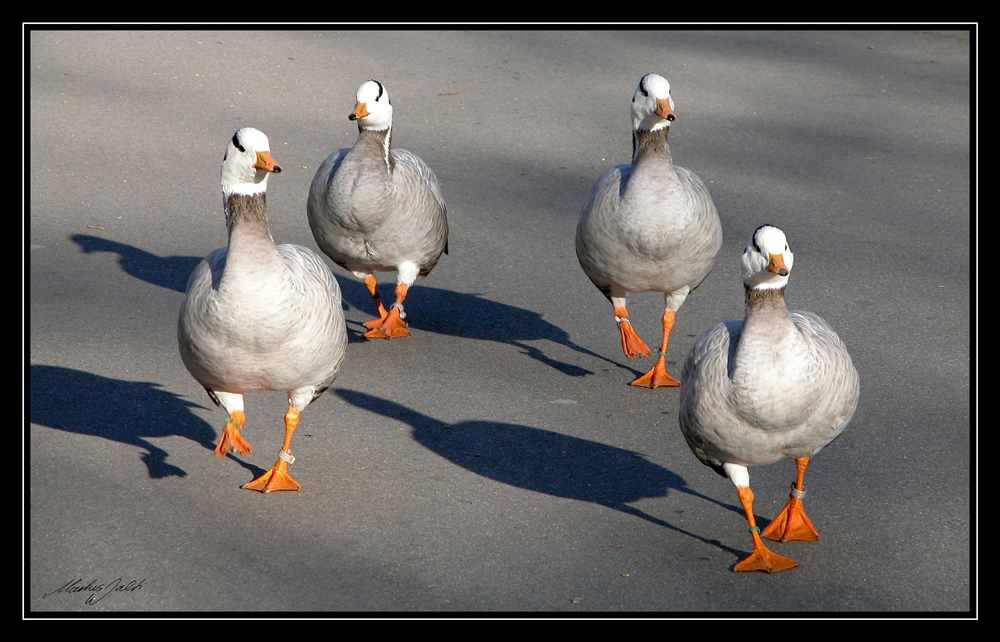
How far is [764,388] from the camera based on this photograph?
4051mm

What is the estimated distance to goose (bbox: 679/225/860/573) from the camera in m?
4.07

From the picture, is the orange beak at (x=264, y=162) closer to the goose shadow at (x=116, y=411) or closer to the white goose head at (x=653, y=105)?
the goose shadow at (x=116, y=411)

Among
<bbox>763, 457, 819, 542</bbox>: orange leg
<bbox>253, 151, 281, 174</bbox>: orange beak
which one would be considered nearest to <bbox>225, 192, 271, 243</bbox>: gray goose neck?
<bbox>253, 151, 281, 174</bbox>: orange beak

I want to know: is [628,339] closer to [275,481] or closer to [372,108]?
[372,108]

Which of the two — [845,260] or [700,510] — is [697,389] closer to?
[700,510]

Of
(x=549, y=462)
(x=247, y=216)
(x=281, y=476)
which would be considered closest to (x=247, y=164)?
(x=247, y=216)

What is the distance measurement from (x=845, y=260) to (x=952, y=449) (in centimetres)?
267

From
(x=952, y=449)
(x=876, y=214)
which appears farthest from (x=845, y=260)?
(x=952, y=449)

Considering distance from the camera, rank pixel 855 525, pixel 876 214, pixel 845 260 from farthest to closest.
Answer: pixel 876 214 → pixel 845 260 → pixel 855 525

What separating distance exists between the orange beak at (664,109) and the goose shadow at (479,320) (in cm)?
168

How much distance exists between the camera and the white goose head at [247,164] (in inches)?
175

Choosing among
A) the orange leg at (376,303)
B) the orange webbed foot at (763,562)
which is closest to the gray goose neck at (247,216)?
the orange leg at (376,303)

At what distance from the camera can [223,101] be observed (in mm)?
10180
